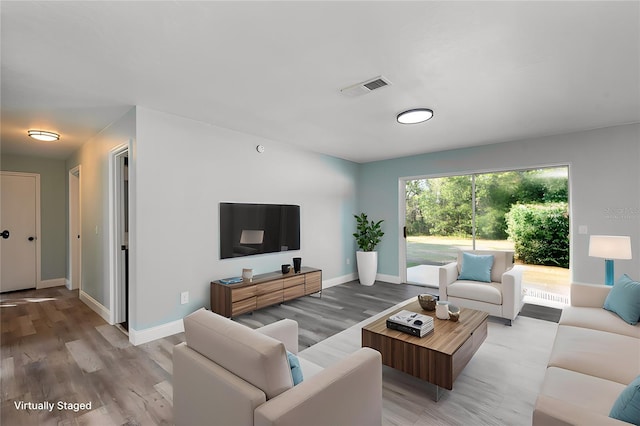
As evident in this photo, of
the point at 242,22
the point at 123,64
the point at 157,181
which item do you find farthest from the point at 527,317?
the point at 123,64

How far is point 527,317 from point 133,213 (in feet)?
16.2

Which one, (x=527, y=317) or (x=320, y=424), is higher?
(x=320, y=424)

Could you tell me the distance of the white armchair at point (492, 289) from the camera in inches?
136

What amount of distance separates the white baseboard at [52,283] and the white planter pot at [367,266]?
5.77 metres

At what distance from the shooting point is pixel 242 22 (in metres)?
1.74

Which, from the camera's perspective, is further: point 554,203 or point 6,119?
point 554,203

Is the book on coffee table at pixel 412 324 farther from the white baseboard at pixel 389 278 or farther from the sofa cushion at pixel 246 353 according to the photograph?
the white baseboard at pixel 389 278

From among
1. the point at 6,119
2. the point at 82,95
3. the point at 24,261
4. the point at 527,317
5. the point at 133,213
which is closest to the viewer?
the point at 82,95

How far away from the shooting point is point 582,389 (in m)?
1.50

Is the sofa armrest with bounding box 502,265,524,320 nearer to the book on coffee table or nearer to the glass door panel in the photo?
the glass door panel

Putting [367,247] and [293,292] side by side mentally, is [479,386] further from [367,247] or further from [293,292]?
[367,247]

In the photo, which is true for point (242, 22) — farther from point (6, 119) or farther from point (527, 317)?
Result: point (527, 317)

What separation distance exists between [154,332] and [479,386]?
10.4ft

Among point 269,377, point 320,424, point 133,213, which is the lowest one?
point 320,424
